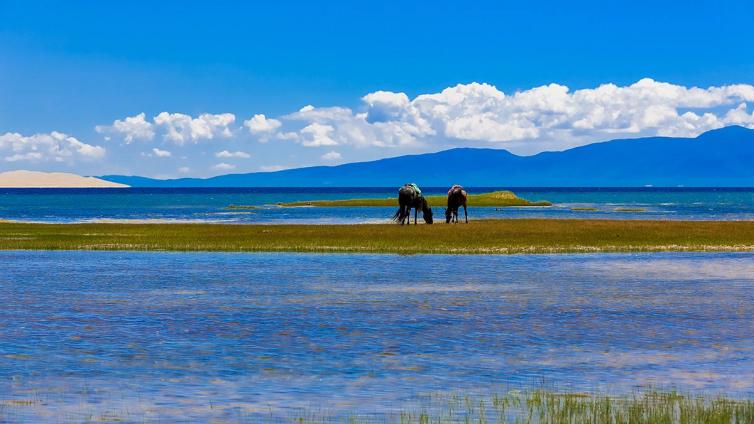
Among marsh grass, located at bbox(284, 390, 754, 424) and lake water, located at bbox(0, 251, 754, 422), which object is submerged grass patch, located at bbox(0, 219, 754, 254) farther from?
marsh grass, located at bbox(284, 390, 754, 424)

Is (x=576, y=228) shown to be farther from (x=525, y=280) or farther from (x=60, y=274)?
(x=60, y=274)

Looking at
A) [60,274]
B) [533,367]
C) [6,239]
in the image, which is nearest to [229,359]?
[533,367]

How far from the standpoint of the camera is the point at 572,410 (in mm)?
15250

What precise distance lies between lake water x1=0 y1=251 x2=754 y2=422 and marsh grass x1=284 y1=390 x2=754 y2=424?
0.61m

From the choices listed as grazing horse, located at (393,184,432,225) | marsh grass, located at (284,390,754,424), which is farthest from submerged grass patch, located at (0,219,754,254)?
marsh grass, located at (284,390,754,424)

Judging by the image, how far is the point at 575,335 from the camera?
22.9 m

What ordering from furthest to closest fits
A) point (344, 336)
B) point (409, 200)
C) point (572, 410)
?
1. point (409, 200)
2. point (344, 336)
3. point (572, 410)

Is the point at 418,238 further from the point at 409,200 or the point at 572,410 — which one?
the point at 572,410

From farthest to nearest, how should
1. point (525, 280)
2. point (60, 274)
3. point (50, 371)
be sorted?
1. point (60, 274)
2. point (525, 280)
3. point (50, 371)

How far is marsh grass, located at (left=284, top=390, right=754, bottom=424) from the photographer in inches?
575

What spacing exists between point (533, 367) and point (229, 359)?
586 cm

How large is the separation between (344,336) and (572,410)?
27.3ft

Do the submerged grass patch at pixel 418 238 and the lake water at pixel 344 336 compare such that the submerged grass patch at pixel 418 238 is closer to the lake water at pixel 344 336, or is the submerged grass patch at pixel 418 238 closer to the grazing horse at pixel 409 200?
the grazing horse at pixel 409 200

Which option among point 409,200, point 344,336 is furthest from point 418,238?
point 344,336
